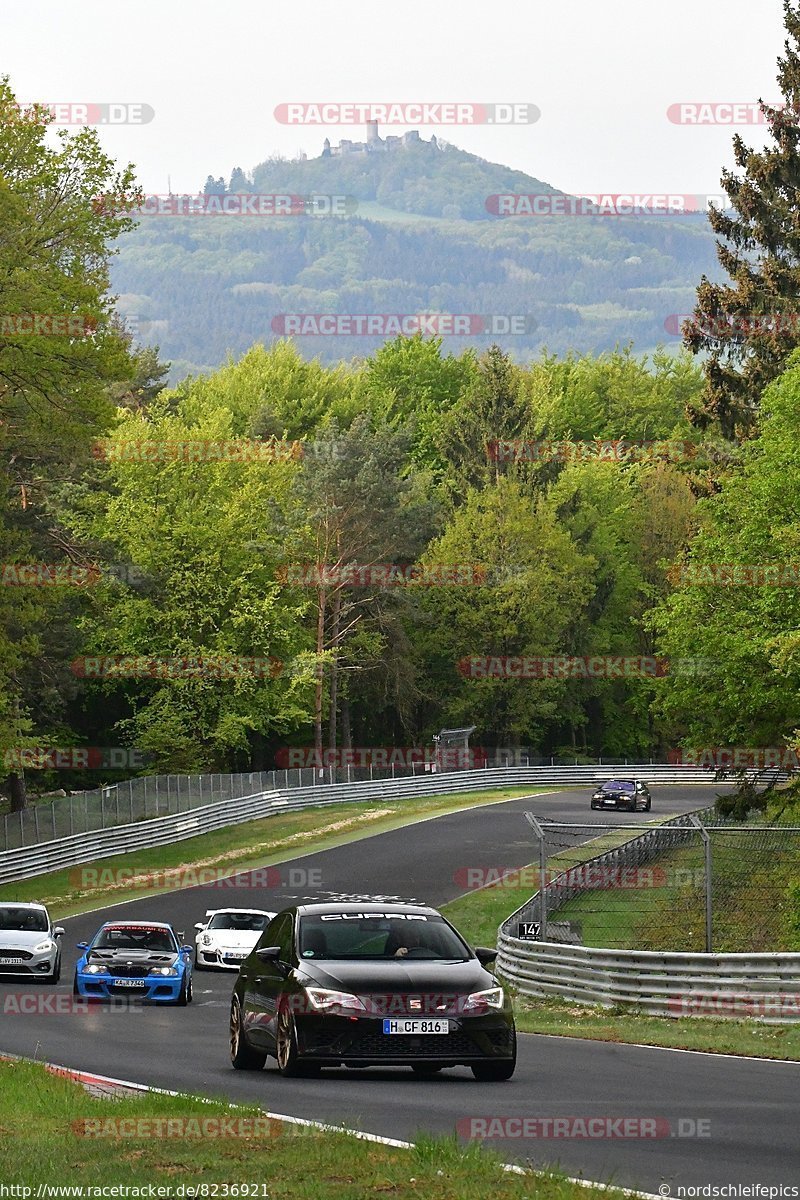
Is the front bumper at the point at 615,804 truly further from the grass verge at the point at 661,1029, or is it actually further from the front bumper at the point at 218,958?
the grass verge at the point at 661,1029

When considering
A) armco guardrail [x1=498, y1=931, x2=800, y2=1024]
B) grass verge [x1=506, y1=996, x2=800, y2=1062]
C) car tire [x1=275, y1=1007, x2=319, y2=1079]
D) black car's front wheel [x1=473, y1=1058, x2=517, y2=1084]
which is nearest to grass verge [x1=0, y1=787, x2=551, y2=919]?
armco guardrail [x1=498, y1=931, x2=800, y2=1024]

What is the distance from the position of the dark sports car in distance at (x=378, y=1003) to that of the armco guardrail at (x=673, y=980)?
6836 millimetres

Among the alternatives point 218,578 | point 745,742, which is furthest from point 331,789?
point 745,742

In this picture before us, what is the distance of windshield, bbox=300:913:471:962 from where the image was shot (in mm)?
15016

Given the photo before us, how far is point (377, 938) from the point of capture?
49.8 ft

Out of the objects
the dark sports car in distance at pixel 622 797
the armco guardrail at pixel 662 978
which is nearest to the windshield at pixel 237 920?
the armco guardrail at pixel 662 978

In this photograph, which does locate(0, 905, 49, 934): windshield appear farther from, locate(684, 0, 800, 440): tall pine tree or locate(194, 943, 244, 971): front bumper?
locate(684, 0, 800, 440): tall pine tree

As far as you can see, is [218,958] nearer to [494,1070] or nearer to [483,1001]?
[494,1070]

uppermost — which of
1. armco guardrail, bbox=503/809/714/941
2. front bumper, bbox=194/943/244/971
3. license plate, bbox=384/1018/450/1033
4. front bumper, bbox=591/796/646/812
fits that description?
license plate, bbox=384/1018/450/1033

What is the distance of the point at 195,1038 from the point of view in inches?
784

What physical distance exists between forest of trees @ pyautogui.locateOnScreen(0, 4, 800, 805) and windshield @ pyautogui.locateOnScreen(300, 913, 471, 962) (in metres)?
23.5

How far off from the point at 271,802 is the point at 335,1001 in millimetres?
54101

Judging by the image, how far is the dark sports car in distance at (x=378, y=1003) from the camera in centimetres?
1402

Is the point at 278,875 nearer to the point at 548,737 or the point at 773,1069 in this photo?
the point at 773,1069
